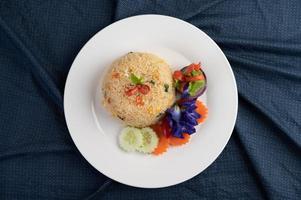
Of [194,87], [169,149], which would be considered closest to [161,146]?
[169,149]

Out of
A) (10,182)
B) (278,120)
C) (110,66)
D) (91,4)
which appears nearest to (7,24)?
(91,4)

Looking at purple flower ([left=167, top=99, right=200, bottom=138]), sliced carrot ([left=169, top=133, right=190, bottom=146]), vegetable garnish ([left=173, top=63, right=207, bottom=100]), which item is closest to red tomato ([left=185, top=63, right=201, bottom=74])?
vegetable garnish ([left=173, top=63, right=207, bottom=100])

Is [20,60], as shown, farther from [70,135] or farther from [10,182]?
[10,182]

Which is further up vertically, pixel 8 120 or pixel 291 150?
pixel 291 150

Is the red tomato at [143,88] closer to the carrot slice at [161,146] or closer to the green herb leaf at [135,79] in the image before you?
the green herb leaf at [135,79]

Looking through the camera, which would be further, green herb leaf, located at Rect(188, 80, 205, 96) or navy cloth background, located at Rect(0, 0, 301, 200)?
navy cloth background, located at Rect(0, 0, 301, 200)

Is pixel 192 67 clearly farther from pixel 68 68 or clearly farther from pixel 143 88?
pixel 68 68

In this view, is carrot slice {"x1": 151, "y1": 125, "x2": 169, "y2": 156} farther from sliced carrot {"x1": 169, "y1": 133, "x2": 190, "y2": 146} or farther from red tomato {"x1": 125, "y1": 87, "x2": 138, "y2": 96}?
red tomato {"x1": 125, "y1": 87, "x2": 138, "y2": 96}
